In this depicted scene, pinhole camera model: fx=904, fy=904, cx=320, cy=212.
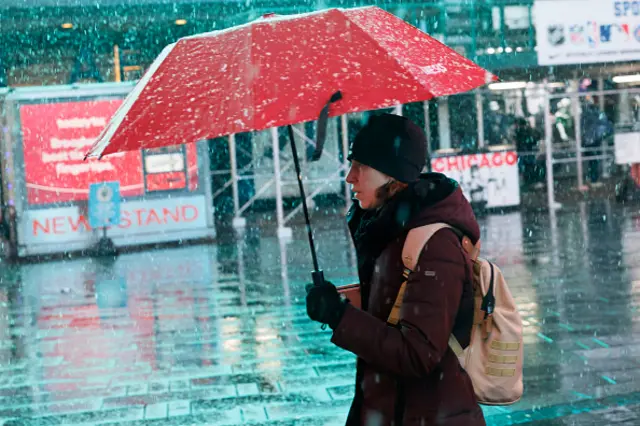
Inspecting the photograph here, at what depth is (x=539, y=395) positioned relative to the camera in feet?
20.2

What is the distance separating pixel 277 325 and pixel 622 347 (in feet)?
10.6

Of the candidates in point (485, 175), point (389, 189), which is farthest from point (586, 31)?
point (389, 189)

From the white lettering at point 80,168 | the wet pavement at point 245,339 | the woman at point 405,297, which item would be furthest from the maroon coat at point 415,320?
the white lettering at point 80,168

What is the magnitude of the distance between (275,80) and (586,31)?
56.4 ft

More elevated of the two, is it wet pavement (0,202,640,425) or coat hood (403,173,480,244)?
coat hood (403,173,480,244)

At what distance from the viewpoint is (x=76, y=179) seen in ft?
53.6

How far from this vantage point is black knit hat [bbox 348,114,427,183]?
285cm

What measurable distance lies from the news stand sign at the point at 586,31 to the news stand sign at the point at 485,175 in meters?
2.28

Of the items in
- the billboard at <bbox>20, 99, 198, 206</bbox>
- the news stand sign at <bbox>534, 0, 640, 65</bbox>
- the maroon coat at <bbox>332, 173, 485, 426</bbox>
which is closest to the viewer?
the maroon coat at <bbox>332, 173, 485, 426</bbox>

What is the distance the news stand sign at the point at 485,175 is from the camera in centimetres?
1895

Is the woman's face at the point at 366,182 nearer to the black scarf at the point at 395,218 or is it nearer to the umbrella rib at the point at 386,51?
the black scarf at the point at 395,218

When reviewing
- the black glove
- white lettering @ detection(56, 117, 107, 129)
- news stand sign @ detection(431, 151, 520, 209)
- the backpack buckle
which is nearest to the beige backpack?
the backpack buckle

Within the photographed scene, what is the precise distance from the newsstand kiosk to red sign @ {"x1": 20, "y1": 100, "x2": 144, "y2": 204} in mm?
18

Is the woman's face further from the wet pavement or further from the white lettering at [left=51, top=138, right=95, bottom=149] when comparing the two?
the white lettering at [left=51, top=138, right=95, bottom=149]
